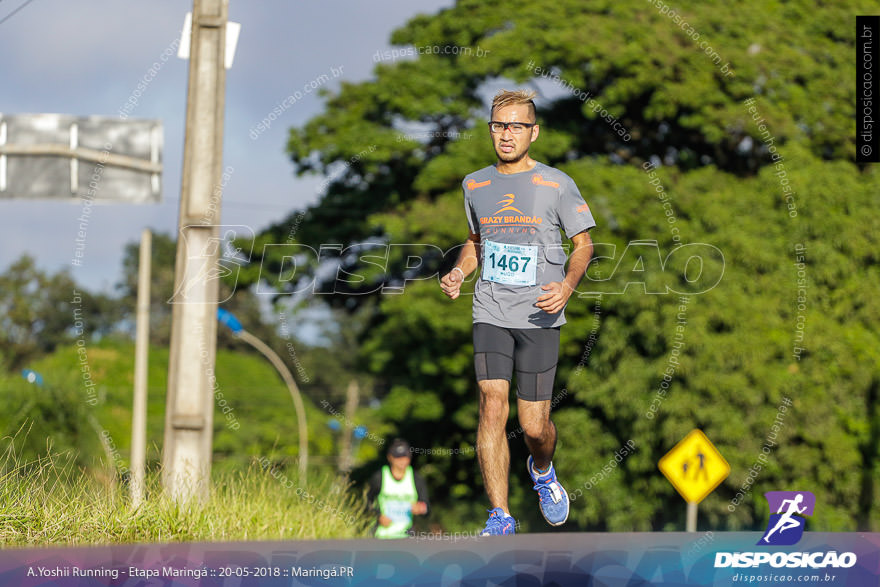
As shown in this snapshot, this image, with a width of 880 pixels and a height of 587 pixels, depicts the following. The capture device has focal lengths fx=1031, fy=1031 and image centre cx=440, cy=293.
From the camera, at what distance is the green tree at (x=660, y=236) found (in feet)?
52.7

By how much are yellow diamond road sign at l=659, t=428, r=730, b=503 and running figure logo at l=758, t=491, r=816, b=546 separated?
8.28m

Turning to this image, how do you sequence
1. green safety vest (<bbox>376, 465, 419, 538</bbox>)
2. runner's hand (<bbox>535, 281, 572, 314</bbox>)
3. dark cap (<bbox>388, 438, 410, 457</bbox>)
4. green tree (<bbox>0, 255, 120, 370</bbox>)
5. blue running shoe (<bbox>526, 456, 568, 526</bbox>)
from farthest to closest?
green tree (<bbox>0, 255, 120, 370</bbox>)
dark cap (<bbox>388, 438, 410, 457</bbox>)
green safety vest (<bbox>376, 465, 419, 538</bbox>)
blue running shoe (<bbox>526, 456, 568, 526</bbox>)
runner's hand (<bbox>535, 281, 572, 314</bbox>)

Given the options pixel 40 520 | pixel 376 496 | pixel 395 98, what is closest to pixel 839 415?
pixel 395 98

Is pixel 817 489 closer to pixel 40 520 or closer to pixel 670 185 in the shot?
pixel 670 185

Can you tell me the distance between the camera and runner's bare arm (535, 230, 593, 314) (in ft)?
15.2

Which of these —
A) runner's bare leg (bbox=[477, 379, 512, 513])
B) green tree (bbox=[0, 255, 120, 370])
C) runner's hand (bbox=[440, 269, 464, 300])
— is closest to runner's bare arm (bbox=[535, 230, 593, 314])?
runner's hand (bbox=[440, 269, 464, 300])

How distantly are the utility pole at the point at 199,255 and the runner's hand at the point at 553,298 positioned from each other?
373cm

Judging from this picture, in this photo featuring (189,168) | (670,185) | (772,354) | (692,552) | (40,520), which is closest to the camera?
(692,552)

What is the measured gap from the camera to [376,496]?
8414 mm

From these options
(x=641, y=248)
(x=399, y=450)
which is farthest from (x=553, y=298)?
(x=641, y=248)

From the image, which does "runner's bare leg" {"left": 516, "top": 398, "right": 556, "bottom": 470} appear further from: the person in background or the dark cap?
the dark cap

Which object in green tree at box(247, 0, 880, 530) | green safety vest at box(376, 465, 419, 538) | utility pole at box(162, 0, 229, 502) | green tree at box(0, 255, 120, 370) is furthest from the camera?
green tree at box(0, 255, 120, 370)

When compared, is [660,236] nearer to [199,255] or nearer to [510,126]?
[199,255]

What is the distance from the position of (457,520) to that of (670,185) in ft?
24.1
